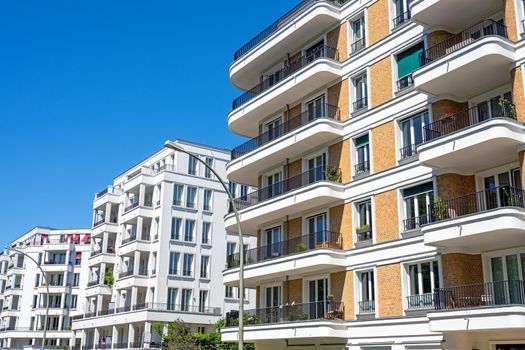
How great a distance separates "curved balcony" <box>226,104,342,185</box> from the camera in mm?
28219

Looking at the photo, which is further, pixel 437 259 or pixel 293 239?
pixel 293 239

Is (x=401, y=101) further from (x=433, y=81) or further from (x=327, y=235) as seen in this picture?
(x=327, y=235)

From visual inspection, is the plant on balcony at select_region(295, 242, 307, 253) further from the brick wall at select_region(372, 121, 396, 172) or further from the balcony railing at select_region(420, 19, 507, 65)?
the balcony railing at select_region(420, 19, 507, 65)

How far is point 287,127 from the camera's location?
31703 millimetres

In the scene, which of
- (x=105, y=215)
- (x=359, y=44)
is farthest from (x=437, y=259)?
(x=105, y=215)

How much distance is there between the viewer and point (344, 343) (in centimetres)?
2600

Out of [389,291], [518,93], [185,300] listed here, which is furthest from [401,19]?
[185,300]

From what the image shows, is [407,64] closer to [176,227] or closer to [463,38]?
[463,38]

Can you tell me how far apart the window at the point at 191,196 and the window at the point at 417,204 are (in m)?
32.6

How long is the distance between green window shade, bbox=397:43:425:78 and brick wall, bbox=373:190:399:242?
5097 millimetres

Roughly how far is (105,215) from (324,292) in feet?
129

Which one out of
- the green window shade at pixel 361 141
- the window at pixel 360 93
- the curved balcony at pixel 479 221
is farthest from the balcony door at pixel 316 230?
the curved balcony at pixel 479 221

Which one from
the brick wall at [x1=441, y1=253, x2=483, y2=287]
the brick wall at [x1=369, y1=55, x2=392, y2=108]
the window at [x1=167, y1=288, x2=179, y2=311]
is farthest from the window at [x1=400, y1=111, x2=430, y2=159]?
the window at [x1=167, y1=288, x2=179, y2=311]

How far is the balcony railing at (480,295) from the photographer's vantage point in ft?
63.3
